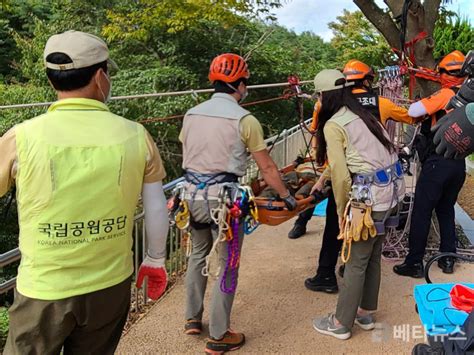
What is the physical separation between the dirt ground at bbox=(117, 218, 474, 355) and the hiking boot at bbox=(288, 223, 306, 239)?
549 millimetres

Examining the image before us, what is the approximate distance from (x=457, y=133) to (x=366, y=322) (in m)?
1.63

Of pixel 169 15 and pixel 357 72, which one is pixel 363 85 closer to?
pixel 357 72

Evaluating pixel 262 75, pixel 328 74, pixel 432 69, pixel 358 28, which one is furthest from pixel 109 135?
pixel 358 28

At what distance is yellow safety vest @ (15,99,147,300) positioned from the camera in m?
1.69

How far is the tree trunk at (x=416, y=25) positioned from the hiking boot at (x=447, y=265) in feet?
5.29

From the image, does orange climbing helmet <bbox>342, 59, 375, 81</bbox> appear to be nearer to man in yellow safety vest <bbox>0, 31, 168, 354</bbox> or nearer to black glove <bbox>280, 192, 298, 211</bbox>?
black glove <bbox>280, 192, 298, 211</bbox>

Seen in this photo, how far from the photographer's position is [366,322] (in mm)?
3428

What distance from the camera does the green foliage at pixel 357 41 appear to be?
18203 millimetres

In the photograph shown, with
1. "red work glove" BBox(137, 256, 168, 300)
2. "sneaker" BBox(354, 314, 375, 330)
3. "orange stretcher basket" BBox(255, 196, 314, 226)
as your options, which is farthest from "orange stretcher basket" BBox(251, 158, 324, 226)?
"red work glove" BBox(137, 256, 168, 300)

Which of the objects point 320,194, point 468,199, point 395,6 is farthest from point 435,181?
point 468,199

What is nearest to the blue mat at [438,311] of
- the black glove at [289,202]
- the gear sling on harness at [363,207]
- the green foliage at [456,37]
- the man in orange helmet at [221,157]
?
the gear sling on harness at [363,207]

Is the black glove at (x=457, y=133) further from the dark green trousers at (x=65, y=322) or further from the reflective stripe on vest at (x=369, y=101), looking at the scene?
the dark green trousers at (x=65, y=322)

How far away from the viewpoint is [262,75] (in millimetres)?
Answer: 12617

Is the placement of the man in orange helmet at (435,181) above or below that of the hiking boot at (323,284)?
above
